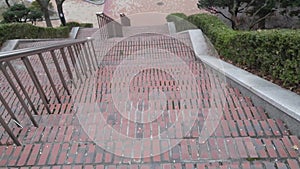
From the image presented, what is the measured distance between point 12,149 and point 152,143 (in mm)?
1114

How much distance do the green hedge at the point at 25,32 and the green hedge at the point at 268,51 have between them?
233 inches

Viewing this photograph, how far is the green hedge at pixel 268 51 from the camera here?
9.14 feet

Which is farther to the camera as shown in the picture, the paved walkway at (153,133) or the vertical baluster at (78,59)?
the vertical baluster at (78,59)

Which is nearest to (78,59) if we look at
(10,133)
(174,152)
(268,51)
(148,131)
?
(10,133)

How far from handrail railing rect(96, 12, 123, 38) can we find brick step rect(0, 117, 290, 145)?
6.81 meters

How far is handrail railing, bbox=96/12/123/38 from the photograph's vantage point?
869 cm

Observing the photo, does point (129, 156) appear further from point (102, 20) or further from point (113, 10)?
point (113, 10)

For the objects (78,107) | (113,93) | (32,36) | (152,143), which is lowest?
(32,36)

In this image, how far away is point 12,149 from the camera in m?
1.97

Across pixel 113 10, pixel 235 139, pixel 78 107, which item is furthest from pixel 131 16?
pixel 235 139

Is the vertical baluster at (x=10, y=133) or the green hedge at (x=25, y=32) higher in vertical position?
the vertical baluster at (x=10, y=133)

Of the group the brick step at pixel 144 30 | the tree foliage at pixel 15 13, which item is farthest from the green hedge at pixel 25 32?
the brick step at pixel 144 30

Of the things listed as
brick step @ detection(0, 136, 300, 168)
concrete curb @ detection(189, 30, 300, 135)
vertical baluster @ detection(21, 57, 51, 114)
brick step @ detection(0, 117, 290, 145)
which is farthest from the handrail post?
brick step @ detection(0, 136, 300, 168)

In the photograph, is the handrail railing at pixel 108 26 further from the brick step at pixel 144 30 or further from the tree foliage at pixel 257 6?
the tree foliage at pixel 257 6
